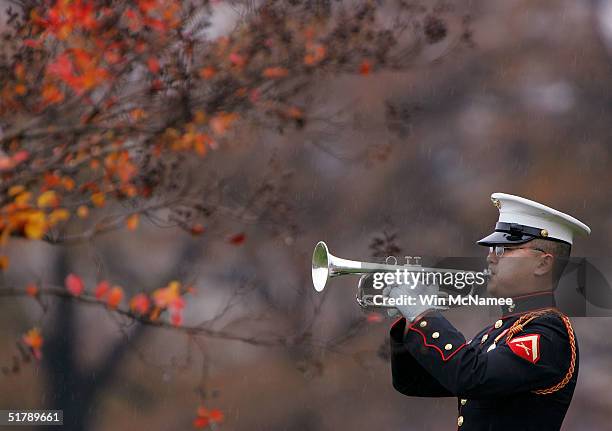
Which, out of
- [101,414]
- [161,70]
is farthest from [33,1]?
[101,414]

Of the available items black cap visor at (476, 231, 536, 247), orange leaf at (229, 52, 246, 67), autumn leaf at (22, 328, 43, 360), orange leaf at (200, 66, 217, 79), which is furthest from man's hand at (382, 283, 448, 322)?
autumn leaf at (22, 328, 43, 360)

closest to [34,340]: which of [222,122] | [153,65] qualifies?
[222,122]

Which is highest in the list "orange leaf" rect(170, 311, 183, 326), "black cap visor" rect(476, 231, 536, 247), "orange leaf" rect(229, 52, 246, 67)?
"orange leaf" rect(229, 52, 246, 67)

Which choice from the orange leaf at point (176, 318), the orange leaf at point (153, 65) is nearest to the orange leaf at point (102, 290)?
the orange leaf at point (176, 318)

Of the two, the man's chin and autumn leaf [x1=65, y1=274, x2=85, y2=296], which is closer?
the man's chin

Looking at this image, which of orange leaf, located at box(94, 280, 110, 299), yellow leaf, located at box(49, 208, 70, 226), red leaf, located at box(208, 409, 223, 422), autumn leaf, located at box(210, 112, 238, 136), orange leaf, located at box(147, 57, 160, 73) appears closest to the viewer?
yellow leaf, located at box(49, 208, 70, 226)

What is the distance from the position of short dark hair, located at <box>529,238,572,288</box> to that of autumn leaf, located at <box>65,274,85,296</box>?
247 inches

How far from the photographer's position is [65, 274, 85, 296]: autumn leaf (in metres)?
10.2

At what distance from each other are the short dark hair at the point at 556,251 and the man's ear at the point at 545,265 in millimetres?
21

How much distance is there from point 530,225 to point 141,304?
6.69 meters

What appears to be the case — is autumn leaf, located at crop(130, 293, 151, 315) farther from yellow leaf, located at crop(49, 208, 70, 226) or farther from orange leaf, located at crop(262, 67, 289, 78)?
orange leaf, located at crop(262, 67, 289, 78)

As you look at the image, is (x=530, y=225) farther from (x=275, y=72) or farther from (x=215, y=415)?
(x=215, y=415)

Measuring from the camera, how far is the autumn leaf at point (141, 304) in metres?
10.5

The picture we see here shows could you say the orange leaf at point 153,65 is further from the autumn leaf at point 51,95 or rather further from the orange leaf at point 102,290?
the orange leaf at point 102,290
